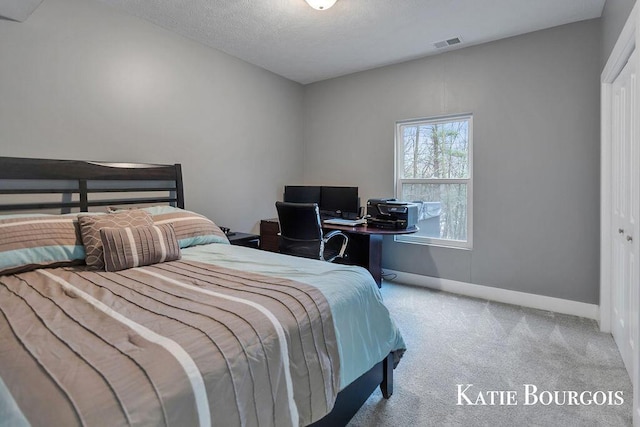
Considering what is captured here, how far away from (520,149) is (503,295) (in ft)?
4.79

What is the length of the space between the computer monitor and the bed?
1986 millimetres

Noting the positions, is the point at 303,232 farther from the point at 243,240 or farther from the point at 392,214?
the point at 392,214

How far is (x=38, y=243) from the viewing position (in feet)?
6.21

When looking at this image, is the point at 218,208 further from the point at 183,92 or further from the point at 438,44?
the point at 438,44

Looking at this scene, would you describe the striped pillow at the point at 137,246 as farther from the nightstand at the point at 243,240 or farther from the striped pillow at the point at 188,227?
the nightstand at the point at 243,240

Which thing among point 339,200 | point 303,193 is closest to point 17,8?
point 303,193

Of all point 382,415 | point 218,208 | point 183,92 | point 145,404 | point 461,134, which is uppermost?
point 183,92

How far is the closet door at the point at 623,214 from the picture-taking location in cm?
210

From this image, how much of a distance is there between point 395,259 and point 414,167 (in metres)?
1.14

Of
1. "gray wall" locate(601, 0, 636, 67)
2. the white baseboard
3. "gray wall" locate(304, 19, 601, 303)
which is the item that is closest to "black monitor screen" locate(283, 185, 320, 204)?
"gray wall" locate(304, 19, 601, 303)

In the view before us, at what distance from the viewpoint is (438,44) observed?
135 inches

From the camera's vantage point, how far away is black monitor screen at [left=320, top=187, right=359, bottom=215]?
162 inches

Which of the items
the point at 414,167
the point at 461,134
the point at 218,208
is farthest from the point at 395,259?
the point at 218,208

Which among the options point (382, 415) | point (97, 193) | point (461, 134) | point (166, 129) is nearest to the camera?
point (382, 415)
